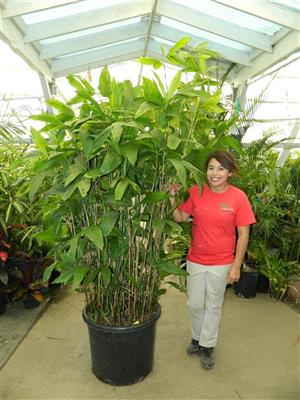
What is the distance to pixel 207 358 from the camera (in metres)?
1.97

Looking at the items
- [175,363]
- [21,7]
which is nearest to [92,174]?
[175,363]

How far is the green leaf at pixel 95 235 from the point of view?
56.7 inches

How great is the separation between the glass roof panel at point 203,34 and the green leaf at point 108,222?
3.59m

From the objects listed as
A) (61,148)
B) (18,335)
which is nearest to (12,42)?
(61,148)

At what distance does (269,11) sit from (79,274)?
2.87 meters

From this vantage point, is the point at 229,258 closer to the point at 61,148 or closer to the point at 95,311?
the point at 95,311

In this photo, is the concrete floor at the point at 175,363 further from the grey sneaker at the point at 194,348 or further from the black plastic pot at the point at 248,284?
the black plastic pot at the point at 248,284

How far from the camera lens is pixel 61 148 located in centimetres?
154

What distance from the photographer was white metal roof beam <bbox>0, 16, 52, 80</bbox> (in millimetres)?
3232

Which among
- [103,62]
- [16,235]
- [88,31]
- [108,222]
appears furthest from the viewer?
[103,62]

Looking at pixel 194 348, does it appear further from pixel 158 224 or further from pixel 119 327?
pixel 158 224

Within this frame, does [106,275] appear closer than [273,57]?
Yes

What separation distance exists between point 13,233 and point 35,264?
29 cm

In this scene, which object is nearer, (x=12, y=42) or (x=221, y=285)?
(x=221, y=285)
